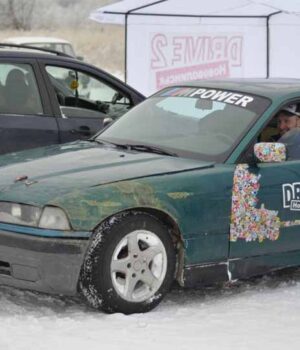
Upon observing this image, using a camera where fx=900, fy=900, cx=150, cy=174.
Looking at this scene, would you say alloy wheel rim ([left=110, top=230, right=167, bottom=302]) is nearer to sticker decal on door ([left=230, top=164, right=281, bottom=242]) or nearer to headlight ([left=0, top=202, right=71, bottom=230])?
headlight ([left=0, top=202, right=71, bottom=230])

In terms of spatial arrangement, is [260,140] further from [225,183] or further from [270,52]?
[270,52]

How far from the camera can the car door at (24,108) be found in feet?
24.7

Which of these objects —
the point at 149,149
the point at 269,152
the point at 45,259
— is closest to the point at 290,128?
the point at 269,152

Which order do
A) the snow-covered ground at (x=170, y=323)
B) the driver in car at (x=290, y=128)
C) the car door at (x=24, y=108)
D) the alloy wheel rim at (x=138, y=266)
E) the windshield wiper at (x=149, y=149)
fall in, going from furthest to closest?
the car door at (x=24, y=108) → the driver in car at (x=290, y=128) → the windshield wiper at (x=149, y=149) → the alloy wheel rim at (x=138, y=266) → the snow-covered ground at (x=170, y=323)

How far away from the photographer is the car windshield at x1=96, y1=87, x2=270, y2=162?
225 inches

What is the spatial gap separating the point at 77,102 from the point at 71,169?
2868mm

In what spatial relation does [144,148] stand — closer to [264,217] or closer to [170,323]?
[264,217]

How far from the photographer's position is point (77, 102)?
8117 mm

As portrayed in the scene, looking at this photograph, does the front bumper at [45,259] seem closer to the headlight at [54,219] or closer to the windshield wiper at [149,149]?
the headlight at [54,219]

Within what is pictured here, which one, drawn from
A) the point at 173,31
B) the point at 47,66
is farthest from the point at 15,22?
the point at 47,66

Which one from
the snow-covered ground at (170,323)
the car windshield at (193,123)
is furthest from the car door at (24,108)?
the snow-covered ground at (170,323)

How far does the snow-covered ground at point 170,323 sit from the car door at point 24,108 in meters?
2.18

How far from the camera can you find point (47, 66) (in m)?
7.79

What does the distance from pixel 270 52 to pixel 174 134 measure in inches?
382
